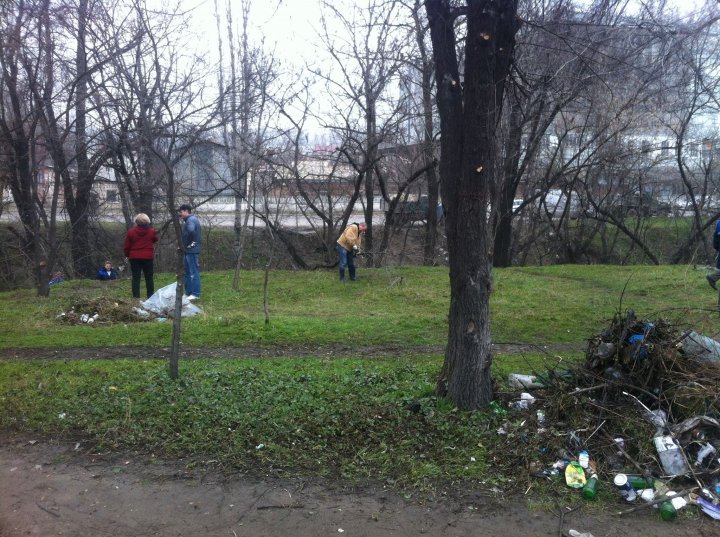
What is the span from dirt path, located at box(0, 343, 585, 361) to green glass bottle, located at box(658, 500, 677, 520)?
3.64m

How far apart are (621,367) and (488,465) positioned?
1.44m

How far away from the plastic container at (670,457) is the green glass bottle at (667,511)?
340mm

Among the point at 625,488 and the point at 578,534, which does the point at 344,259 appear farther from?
the point at 578,534

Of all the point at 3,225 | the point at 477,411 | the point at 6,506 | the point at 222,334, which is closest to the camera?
the point at 6,506

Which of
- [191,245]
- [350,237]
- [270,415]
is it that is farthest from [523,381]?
[350,237]

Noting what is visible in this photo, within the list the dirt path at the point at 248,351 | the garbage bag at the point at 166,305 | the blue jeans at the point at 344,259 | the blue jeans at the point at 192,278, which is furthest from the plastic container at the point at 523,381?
the blue jeans at the point at 344,259

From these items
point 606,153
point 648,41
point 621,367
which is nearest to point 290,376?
point 621,367

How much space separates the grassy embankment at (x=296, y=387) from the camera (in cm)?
473

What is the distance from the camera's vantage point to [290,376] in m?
6.52

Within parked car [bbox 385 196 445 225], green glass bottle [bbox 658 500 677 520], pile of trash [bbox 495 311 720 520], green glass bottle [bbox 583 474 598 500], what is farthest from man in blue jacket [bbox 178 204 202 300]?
parked car [bbox 385 196 445 225]

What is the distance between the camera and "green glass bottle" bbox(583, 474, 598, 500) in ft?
13.4

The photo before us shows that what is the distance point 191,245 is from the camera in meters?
11.3

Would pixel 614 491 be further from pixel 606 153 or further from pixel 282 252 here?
pixel 282 252

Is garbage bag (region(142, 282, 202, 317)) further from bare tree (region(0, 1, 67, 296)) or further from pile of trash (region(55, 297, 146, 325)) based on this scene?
bare tree (region(0, 1, 67, 296))
